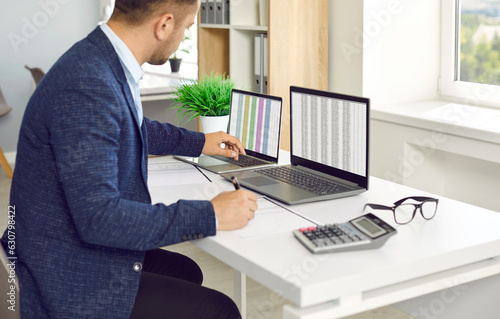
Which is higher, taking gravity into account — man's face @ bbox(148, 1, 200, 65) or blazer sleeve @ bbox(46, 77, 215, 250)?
man's face @ bbox(148, 1, 200, 65)

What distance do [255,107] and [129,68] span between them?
83 cm

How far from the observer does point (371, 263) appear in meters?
1.30

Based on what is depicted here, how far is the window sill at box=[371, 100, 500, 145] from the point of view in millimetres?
2503

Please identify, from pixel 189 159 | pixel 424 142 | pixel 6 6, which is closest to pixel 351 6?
pixel 424 142

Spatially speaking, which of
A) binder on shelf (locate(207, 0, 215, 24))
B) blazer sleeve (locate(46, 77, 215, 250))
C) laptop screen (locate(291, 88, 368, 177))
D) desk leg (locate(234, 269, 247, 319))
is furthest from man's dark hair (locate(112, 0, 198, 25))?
binder on shelf (locate(207, 0, 215, 24))

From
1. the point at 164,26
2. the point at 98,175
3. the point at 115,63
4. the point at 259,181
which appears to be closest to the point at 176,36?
the point at 164,26

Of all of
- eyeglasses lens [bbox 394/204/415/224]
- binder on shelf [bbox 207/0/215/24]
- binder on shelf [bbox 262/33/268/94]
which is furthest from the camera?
binder on shelf [bbox 207/0/215/24]

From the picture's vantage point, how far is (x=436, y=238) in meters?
1.44

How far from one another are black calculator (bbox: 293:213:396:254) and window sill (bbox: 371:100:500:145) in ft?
3.89

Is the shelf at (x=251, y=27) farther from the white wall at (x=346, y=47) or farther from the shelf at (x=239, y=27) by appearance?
the white wall at (x=346, y=47)

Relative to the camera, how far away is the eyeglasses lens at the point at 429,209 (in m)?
1.61

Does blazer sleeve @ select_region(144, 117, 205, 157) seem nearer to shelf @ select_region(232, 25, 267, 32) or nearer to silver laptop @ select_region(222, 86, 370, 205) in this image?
silver laptop @ select_region(222, 86, 370, 205)

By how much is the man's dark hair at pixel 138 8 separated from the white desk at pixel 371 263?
535 mm

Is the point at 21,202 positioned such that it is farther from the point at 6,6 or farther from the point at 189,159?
the point at 6,6
